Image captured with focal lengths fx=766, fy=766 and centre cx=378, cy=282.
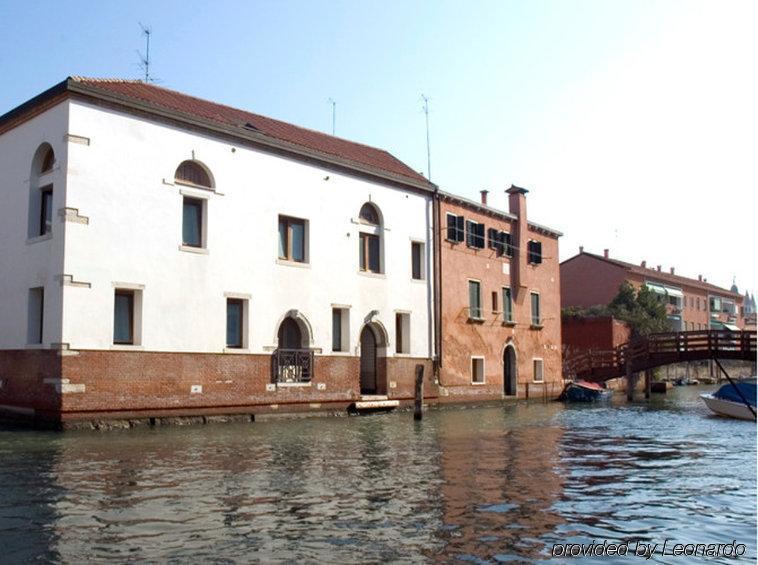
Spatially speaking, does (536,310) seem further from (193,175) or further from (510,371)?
(193,175)

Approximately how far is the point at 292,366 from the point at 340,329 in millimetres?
2794

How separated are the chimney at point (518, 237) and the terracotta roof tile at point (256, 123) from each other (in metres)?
5.60

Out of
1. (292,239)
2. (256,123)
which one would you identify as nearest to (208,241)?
(292,239)

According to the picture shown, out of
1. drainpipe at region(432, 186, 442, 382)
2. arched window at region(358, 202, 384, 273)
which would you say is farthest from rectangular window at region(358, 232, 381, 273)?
drainpipe at region(432, 186, 442, 382)

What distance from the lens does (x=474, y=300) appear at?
3084 cm

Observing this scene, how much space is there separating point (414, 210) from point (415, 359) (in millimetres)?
5436

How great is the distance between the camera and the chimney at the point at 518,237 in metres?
33.4

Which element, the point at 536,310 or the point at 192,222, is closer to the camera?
the point at 192,222

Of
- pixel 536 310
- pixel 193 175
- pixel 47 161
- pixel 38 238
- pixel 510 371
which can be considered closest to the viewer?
pixel 38 238

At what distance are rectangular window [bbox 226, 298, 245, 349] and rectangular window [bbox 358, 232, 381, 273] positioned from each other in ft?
18.0

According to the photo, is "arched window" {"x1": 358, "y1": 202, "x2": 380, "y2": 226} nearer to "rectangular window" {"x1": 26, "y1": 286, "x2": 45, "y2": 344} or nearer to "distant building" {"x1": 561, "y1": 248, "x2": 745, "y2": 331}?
"rectangular window" {"x1": 26, "y1": 286, "x2": 45, "y2": 344}

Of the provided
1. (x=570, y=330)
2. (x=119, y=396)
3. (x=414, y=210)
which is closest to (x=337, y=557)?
(x=119, y=396)

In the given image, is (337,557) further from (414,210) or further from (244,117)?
(414,210)

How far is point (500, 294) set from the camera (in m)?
32.4
